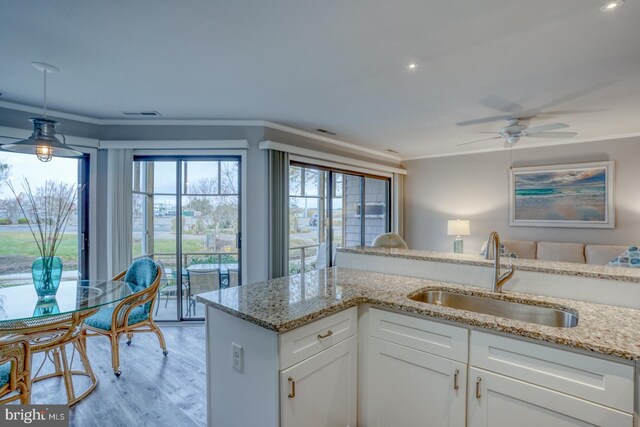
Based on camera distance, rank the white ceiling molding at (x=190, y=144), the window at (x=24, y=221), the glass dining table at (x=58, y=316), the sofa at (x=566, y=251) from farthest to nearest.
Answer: the sofa at (x=566, y=251) → the white ceiling molding at (x=190, y=144) → the window at (x=24, y=221) → the glass dining table at (x=58, y=316)

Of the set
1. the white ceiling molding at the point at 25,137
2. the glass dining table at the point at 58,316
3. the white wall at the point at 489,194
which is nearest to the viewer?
the glass dining table at the point at 58,316

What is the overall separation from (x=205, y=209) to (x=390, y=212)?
11.9 ft

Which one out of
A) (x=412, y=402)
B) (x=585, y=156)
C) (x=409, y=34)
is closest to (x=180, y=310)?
(x=412, y=402)

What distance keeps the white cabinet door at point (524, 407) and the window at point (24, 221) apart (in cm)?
402

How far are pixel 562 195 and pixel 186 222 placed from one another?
217 inches

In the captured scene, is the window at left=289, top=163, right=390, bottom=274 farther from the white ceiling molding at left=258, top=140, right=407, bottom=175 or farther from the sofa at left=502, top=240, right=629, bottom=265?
the sofa at left=502, top=240, right=629, bottom=265

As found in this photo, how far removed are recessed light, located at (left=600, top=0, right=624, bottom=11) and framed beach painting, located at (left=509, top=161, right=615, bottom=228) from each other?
3.88m

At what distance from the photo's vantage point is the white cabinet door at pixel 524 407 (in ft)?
4.08

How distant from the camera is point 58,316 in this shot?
2.15m

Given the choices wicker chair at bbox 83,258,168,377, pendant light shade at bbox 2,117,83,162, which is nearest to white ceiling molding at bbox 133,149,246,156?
wicker chair at bbox 83,258,168,377

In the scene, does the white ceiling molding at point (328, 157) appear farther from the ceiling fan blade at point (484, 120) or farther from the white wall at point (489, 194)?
the ceiling fan blade at point (484, 120)

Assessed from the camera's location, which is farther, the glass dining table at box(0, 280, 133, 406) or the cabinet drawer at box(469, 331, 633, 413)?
the glass dining table at box(0, 280, 133, 406)

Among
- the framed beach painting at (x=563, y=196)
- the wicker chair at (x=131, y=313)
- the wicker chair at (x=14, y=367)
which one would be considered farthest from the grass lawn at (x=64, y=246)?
the framed beach painting at (x=563, y=196)

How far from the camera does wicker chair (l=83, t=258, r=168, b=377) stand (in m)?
2.72
